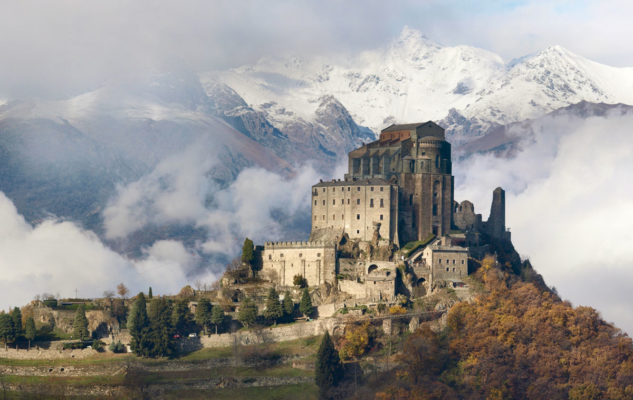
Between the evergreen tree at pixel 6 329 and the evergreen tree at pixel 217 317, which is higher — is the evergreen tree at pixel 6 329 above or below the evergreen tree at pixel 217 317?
below

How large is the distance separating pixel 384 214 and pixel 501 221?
23897 millimetres

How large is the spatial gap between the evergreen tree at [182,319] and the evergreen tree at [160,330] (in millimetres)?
749

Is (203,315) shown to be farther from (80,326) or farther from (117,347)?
(80,326)

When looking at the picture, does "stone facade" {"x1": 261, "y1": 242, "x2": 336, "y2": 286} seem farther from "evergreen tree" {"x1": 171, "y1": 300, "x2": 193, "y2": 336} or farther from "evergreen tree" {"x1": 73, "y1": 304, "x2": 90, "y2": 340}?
"evergreen tree" {"x1": 73, "y1": 304, "x2": 90, "y2": 340}

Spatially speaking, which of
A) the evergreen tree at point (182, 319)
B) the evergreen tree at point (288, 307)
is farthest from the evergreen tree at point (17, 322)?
the evergreen tree at point (288, 307)

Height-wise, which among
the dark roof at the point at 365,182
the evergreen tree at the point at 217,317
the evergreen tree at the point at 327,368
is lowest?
the evergreen tree at the point at 327,368

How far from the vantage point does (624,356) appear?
440 feet

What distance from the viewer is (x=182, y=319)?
480ft

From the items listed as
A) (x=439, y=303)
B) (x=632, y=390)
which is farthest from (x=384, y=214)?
(x=632, y=390)

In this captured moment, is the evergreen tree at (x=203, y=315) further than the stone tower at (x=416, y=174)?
No

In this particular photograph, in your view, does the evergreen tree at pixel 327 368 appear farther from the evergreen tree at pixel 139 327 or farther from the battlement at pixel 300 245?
the battlement at pixel 300 245

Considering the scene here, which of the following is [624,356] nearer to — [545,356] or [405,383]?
[545,356]

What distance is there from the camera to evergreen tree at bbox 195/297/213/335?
146m

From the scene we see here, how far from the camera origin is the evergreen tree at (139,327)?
461ft
